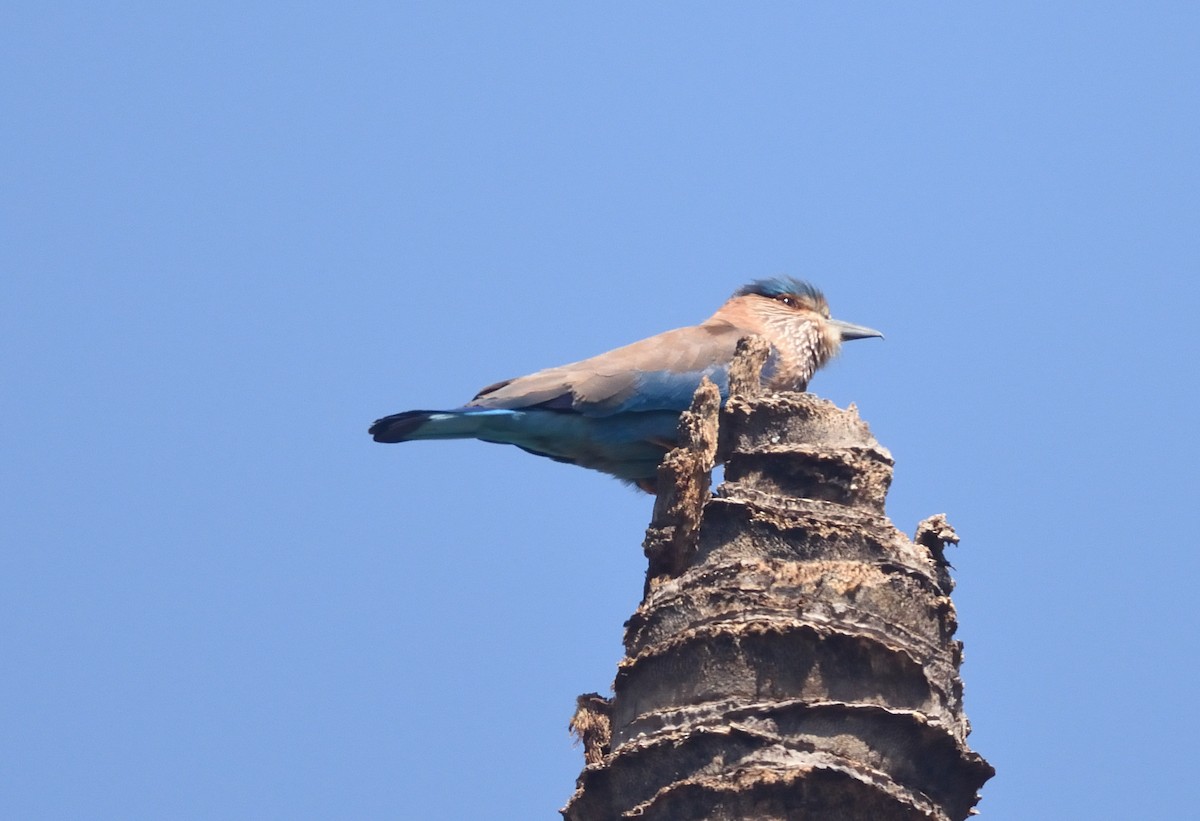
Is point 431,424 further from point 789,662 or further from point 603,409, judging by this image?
point 789,662

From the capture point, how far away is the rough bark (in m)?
5.39

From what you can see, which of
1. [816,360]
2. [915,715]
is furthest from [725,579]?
[816,360]

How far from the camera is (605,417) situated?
A: 10148mm

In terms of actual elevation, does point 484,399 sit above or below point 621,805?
above

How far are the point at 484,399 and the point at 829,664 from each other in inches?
193

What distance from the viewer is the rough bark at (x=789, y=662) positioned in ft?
17.7

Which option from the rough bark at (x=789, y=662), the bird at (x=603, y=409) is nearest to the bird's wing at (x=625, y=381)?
the bird at (x=603, y=409)

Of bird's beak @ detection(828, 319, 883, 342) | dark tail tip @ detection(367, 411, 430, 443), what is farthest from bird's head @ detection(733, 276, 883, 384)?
dark tail tip @ detection(367, 411, 430, 443)

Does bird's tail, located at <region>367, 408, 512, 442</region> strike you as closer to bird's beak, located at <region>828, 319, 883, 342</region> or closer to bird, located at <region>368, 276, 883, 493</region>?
bird, located at <region>368, 276, 883, 493</region>

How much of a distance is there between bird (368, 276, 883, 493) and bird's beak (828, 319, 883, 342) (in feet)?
2.91

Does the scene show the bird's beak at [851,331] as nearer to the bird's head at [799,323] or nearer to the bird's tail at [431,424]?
the bird's head at [799,323]

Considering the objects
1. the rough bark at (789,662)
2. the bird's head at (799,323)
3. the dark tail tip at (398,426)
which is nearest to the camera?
the rough bark at (789,662)

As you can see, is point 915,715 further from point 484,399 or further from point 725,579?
point 484,399

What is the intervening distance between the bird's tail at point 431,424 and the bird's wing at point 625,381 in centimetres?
9
